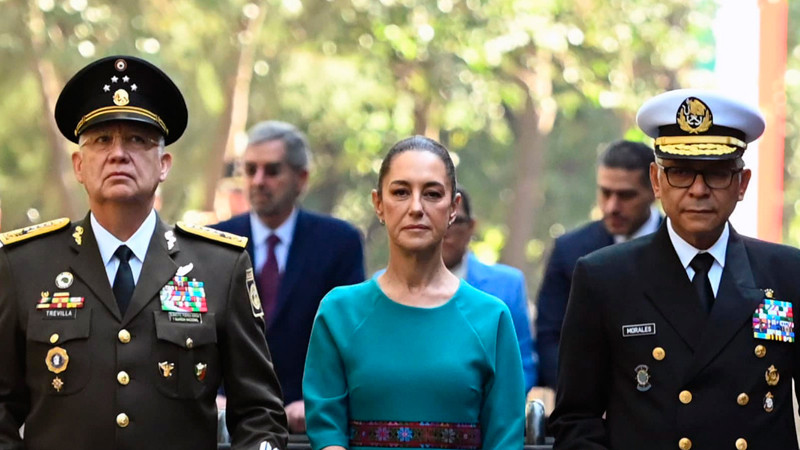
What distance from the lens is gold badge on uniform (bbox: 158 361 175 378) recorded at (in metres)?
5.48

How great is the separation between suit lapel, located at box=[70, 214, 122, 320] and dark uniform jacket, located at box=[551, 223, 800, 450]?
151 centimetres

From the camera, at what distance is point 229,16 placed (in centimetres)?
2050

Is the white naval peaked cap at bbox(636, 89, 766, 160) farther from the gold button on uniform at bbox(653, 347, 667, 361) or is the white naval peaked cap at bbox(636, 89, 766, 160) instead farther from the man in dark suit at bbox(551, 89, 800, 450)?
the gold button on uniform at bbox(653, 347, 667, 361)

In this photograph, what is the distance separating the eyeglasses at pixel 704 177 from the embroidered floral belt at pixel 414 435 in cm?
104

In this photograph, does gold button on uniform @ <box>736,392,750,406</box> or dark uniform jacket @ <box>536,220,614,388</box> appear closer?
gold button on uniform @ <box>736,392,750,406</box>

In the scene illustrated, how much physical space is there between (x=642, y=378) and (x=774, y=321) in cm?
47

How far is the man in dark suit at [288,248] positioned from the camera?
8.17 m

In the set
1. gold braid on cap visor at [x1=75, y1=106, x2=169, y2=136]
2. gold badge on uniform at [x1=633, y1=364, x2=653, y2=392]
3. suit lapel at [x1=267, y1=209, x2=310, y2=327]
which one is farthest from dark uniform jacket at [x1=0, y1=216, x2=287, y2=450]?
suit lapel at [x1=267, y1=209, x2=310, y2=327]

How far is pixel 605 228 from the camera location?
839 cm

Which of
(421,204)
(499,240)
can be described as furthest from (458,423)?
(499,240)

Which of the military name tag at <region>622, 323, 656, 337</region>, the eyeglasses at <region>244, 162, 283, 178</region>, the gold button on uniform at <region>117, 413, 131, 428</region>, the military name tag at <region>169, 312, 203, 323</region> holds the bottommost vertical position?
the gold button on uniform at <region>117, 413, 131, 428</region>

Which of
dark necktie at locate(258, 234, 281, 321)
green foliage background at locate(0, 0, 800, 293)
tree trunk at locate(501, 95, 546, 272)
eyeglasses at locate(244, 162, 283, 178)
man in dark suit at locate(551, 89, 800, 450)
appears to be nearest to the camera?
man in dark suit at locate(551, 89, 800, 450)

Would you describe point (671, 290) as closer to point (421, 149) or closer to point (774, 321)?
point (774, 321)

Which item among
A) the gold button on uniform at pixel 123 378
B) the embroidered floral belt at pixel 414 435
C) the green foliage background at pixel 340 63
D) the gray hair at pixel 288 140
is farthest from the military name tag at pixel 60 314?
the green foliage background at pixel 340 63
